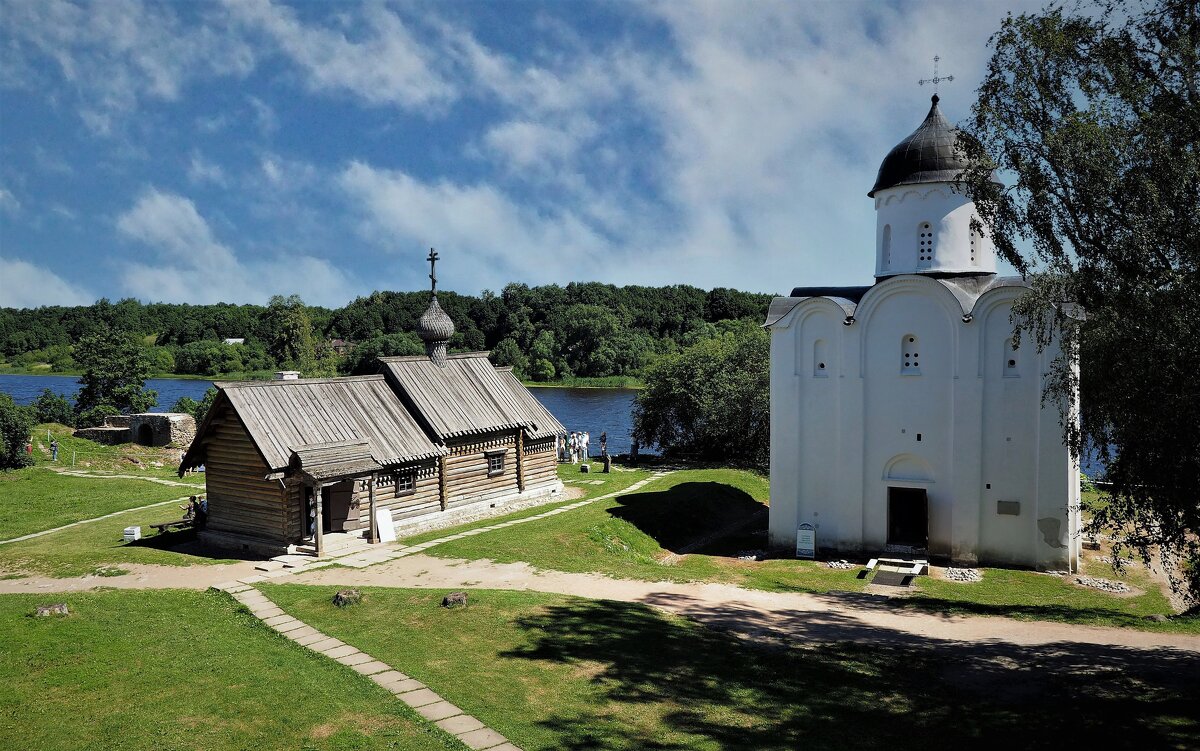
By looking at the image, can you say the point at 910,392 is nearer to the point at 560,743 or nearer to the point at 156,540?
the point at 560,743

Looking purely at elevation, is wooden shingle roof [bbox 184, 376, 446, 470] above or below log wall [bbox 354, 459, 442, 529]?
above

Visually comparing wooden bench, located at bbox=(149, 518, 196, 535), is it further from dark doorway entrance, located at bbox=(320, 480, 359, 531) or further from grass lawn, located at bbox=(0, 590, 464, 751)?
grass lawn, located at bbox=(0, 590, 464, 751)

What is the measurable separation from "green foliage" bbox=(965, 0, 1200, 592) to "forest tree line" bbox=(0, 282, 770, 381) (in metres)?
65.6

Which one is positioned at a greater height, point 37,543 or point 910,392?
point 910,392

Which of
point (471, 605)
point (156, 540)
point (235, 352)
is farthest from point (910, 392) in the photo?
point (235, 352)

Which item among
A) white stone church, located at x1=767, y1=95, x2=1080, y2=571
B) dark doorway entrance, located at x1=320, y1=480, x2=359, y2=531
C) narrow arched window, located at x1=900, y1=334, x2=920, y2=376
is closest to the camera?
dark doorway entrance, located at x1=320, y1=480, x2=359, y2=531

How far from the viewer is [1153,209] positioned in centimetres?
1058

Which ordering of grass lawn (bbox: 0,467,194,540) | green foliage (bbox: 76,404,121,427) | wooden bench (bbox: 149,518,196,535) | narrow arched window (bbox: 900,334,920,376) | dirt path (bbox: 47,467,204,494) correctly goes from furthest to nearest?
green foliage (bbox: 76,404,121,427)
dirt path (bbox: 47,467,204,494)
grass lawn (bbox: 0,467,194,540)
narrow arched window (bbox: 900,334,920,376)
wooden bench (bbox: 149,518,196,535)

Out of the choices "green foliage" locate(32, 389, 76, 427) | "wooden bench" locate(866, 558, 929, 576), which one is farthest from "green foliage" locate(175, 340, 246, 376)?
"wooden bench" locate(866, 558, 929, 576)

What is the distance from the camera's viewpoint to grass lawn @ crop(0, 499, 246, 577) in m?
16.9

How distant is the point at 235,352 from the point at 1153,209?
9206 cm

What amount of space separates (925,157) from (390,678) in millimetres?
19297

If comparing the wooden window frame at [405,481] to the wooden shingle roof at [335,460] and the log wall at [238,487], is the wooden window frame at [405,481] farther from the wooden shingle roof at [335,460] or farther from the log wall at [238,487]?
the log wall at [238,487]

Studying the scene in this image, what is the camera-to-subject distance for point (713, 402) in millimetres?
36594
